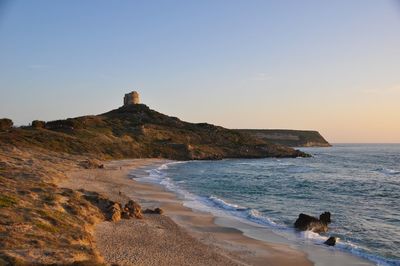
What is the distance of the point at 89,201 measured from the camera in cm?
2581

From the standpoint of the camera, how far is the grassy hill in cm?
8469

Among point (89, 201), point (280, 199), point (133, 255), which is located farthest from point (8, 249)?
point (280, 199)

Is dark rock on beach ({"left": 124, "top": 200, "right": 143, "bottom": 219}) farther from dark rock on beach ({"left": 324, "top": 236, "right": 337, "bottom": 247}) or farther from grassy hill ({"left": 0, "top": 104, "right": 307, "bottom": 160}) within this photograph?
grassy hill ({"left": 0, "top": 104, "right": 307, "bottom": 160})

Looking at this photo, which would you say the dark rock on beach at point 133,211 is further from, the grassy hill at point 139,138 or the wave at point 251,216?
the grassy hill at point 139,138

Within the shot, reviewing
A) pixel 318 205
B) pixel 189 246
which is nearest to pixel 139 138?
pixel 318 205

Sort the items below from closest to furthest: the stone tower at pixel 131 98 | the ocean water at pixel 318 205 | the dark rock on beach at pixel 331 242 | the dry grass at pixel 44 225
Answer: the dry grass at pixel 44 225, the dark rock on beach at pixel 331 242, the ocean water at pixel 318 205, the stone tower at pixel 131 98

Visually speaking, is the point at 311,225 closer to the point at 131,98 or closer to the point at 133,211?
the point at 133,211

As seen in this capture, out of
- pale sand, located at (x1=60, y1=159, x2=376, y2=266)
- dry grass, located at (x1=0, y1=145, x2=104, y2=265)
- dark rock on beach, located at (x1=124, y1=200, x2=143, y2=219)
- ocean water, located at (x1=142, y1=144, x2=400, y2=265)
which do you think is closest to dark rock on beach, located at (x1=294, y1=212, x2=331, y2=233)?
ocean water, located at (x1=142, y1=144, x2=400, y2=265)

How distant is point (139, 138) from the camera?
380ft

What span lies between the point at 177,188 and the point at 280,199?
1155 cm

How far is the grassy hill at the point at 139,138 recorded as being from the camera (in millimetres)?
84694

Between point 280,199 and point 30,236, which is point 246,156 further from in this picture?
point 30,236

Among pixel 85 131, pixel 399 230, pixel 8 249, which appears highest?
pixel 85 131

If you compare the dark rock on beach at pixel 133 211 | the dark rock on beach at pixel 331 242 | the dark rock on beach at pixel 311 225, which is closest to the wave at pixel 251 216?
the dark rock on beach at pixel 331 242
